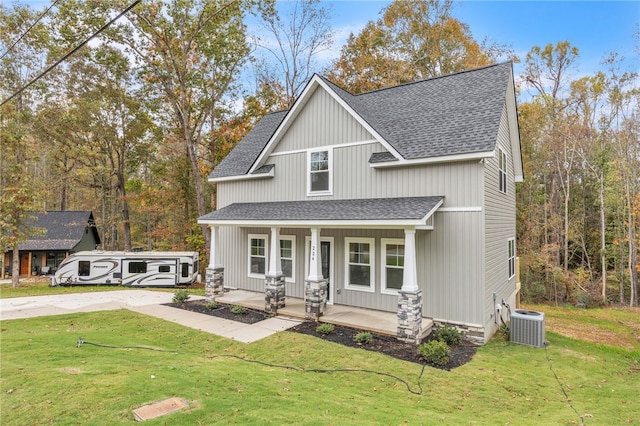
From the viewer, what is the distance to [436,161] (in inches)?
362

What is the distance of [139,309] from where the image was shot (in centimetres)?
1145

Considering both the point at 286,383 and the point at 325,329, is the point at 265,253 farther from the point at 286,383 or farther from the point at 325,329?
the point at 286,383

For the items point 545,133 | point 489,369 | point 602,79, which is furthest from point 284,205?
point 602,79

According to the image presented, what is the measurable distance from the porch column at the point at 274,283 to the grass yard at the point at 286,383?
1999mm

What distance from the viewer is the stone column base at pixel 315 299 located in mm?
9789

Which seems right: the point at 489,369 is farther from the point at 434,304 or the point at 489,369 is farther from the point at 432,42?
the point at 432,42

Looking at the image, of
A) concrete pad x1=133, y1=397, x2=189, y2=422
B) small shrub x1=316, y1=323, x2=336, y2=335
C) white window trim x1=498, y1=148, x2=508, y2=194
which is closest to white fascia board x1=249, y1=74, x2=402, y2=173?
white window trim x1=498, y1=148, x2=508, y2=194

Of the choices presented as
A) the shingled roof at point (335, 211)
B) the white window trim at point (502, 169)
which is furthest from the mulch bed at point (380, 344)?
the white window trim at point (502, 169)

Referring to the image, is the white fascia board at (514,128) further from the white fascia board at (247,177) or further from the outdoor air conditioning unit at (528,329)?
the white fascia board at (247,177)

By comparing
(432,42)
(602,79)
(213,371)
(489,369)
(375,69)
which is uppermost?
(432,42)

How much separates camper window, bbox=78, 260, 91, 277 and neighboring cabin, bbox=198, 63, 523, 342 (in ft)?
28.2

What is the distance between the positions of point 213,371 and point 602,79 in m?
27.5

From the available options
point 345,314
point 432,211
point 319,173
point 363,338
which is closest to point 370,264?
point 345,314

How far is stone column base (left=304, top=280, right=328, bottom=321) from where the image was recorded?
9.79 meters
